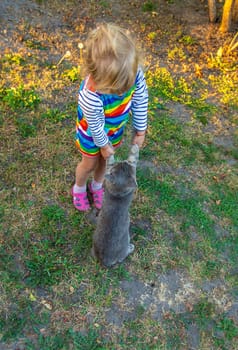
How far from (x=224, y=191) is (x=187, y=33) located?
3.06m

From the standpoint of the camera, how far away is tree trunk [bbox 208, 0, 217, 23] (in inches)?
232

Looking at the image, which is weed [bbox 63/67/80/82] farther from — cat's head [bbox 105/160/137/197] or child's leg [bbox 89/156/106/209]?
cat's head [bbox 105/160/137/197]

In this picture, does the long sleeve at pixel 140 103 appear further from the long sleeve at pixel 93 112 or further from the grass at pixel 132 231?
the grass at pixel 132 231

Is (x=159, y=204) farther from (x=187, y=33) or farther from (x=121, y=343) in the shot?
(x=187, y=33)

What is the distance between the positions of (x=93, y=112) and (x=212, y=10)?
450 cm

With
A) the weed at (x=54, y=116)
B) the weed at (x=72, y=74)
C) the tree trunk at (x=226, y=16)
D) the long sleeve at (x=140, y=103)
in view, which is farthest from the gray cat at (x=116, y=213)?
the tree trunk at (x=226, y=16)

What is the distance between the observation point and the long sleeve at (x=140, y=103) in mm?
2521

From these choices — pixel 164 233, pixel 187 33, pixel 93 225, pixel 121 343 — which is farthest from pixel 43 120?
pixel 187 33

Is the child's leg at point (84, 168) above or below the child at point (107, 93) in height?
below

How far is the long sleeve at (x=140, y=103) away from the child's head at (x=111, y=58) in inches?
11.2

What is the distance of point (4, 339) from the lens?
2520mm

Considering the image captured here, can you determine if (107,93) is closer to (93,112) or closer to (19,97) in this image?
(93,112)

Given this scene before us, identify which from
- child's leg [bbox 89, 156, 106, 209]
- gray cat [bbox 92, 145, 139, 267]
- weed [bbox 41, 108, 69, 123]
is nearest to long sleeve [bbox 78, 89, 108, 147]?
gray cat [bbox 92, 145, 139, 267]

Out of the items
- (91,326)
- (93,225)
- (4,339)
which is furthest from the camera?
(93,225)
